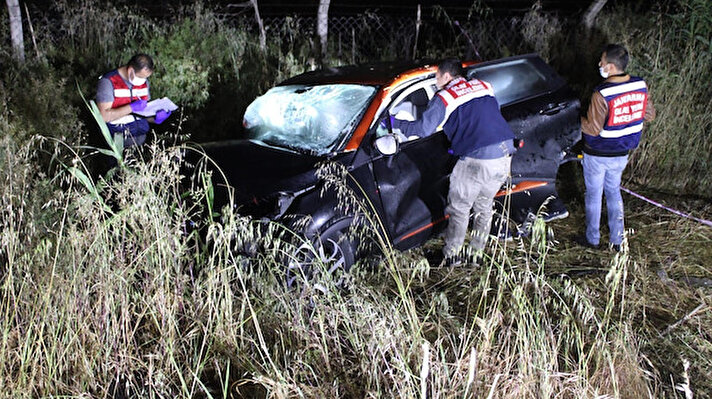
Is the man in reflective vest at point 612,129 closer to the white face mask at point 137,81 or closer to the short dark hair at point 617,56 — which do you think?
the short dark hair at point 617,56

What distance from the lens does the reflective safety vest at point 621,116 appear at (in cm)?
420

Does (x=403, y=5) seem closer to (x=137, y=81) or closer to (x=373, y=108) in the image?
(x=137, y=81)

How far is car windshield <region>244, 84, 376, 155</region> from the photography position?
4156 mm

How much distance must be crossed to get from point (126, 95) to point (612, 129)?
4.02 metres

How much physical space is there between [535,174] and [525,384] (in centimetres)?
268

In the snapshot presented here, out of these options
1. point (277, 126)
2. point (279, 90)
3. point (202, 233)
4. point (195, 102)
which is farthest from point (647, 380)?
point (195, 102)

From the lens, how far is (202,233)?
375cm

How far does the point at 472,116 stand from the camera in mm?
3957

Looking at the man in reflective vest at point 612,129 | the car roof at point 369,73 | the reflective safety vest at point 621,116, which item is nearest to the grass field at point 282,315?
the man in reflective vest at point 612,129

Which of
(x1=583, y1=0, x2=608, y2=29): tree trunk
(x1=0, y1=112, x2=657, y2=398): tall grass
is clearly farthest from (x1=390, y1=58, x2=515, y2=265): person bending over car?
(x1=583, y1=0, x2=608, y2=29): tree trunk

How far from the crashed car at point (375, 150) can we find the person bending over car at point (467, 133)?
162mm

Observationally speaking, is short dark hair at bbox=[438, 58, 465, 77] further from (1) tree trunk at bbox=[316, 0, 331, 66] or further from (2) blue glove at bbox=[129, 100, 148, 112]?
(1) tree trunk at bbox=[316, 0, 331, 66]

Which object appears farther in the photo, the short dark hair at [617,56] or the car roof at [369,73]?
the car roof at [369,73]

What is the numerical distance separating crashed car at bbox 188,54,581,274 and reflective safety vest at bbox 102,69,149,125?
3.48 ft
